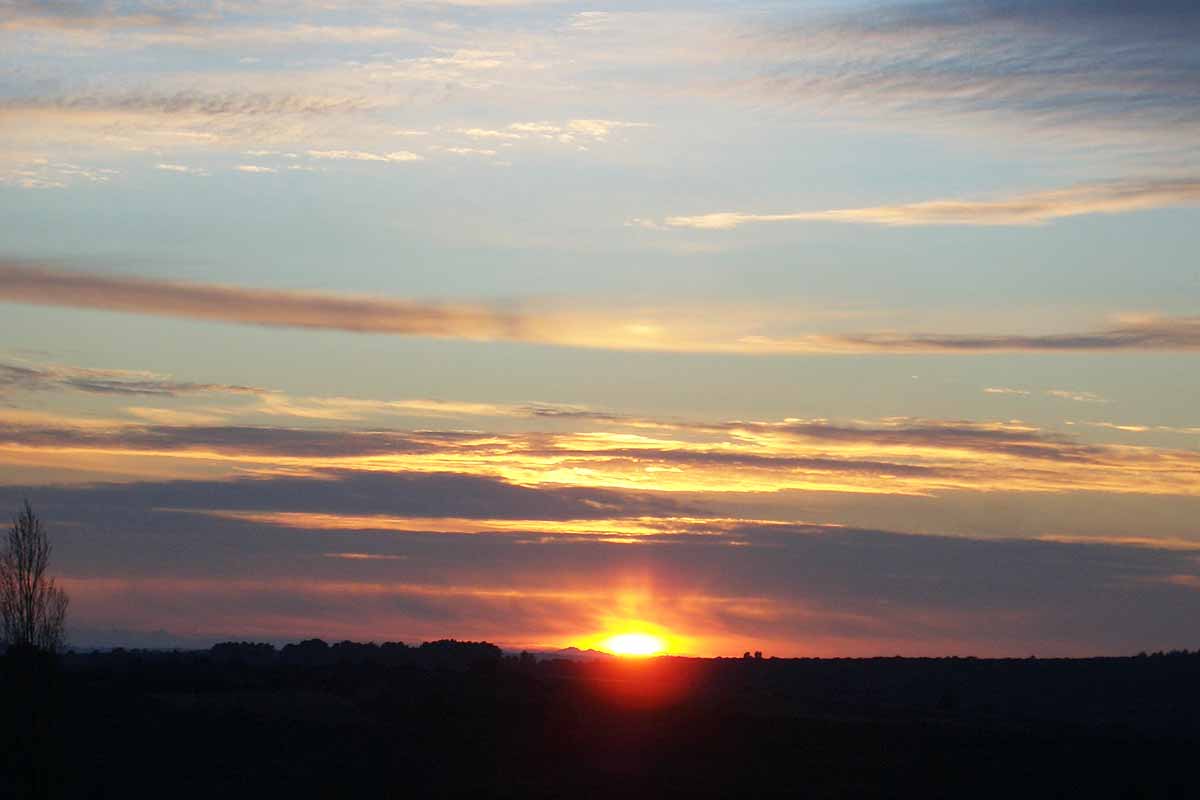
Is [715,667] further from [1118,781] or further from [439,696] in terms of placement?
[1118,781]

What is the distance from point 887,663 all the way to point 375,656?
1291 inches

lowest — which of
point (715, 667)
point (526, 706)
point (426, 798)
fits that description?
point (426, 798)

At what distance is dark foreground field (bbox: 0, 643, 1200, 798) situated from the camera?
45.7 m

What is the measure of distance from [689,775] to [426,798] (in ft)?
27.4

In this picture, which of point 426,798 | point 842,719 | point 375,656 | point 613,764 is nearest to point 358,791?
point 426,798

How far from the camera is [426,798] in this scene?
44.4 m

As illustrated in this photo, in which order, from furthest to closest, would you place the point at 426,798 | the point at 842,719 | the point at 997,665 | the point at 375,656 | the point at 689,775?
the point at 375,656
the point at 997,665
the point at 842,719
the point at 689,775
the point at 426,798

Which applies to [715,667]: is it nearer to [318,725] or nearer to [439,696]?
[439,696]

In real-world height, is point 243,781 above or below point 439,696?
below

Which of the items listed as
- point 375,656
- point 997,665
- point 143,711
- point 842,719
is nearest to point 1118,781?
point 842,719

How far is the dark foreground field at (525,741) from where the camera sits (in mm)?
45656

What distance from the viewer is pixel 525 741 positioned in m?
53.2

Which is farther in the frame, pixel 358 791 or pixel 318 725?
pixel 318 725

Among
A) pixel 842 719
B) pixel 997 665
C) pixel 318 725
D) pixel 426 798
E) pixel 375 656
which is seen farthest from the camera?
pixel 375 656
